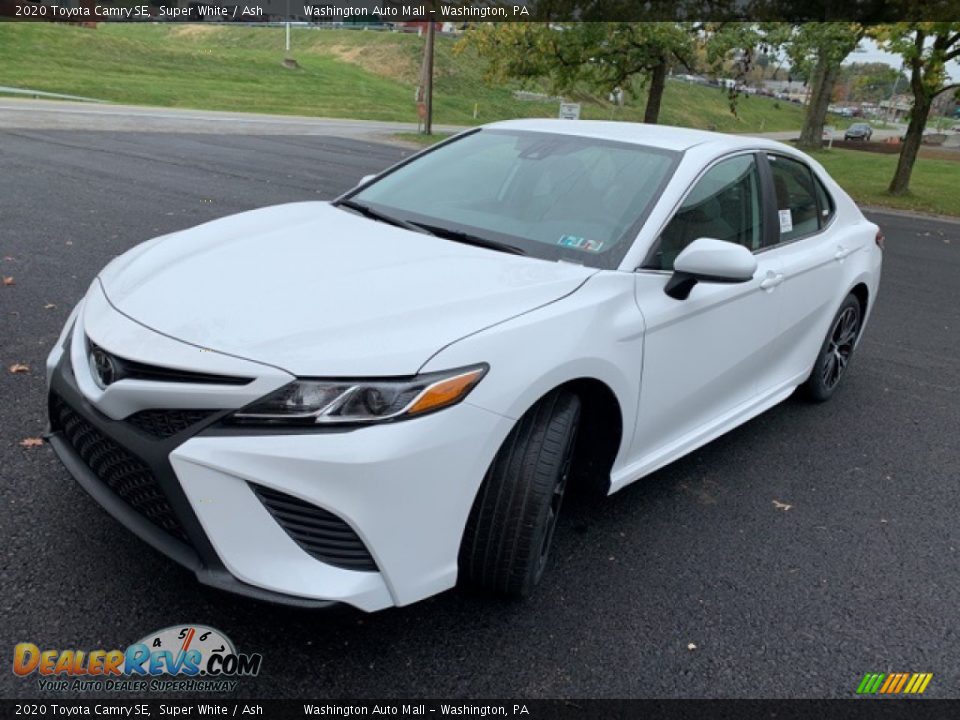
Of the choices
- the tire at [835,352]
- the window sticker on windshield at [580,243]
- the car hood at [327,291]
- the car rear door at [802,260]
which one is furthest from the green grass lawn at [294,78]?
the car hood at [327,291]

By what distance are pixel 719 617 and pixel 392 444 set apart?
1.45m

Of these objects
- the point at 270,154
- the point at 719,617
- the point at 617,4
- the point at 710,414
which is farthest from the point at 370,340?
the point at 617,4

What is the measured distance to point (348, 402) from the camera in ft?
7.54

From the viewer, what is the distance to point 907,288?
29.3 ft

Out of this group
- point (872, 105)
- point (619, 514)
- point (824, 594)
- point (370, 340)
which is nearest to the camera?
point (370, 340)

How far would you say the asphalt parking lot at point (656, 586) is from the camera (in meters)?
2.58

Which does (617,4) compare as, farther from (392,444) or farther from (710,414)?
(392,444)

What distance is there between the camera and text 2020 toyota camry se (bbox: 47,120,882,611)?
7.47 ft

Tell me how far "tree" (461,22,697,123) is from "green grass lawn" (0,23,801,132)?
4.45 meters

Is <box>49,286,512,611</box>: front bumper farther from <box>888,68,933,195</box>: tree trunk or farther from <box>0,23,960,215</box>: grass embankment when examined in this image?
<box>888,68,933,195</box>: tree trunk

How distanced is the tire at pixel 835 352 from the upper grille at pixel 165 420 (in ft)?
12.1

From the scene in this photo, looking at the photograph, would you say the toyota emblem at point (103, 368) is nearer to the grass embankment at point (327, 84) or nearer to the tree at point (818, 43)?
the grass embankment at point (327, 84)

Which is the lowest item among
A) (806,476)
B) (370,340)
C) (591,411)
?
(806,476)

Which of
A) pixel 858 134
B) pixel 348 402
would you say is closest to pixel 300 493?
pixel 348 402
